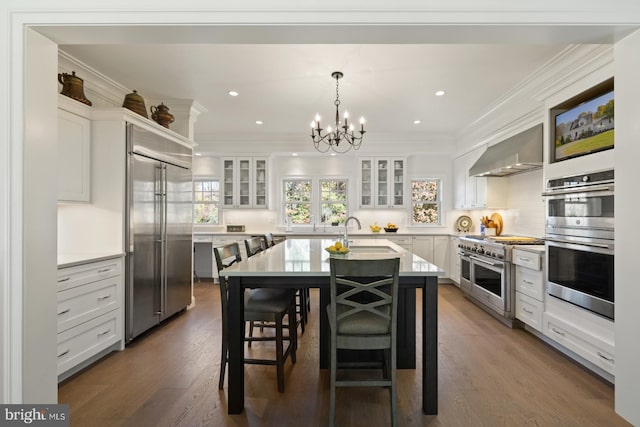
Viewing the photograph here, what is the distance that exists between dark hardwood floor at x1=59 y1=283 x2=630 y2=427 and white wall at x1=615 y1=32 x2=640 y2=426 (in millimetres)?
323

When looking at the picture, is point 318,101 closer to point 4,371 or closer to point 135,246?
point 135,246

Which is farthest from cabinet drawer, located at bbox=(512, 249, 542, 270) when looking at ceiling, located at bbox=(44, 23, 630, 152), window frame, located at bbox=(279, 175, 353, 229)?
window frame, located at bbox=(279, 175, 353, 229)

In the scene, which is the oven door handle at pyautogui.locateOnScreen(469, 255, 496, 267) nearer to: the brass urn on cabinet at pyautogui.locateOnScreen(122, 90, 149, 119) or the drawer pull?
the drawer pull

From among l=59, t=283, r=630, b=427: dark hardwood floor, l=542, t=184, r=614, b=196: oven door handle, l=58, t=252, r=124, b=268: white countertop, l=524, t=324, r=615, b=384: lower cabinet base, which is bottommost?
l=59, t=283, r=630, b=427: dark hardwood floor

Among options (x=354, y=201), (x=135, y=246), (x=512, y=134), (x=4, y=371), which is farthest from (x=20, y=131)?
(x=354, y=201)

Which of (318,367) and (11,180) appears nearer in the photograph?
(11,180)

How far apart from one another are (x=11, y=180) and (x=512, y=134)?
482 cm

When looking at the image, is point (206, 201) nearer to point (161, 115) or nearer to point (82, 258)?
point (161, 115)

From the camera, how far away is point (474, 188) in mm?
5258

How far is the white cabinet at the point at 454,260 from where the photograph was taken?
5445 millimetres

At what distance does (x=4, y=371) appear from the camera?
5.08ft

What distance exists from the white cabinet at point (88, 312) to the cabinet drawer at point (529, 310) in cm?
403

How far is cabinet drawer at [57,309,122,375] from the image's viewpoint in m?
2.40

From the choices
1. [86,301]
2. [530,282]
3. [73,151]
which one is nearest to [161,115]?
[73,151]
